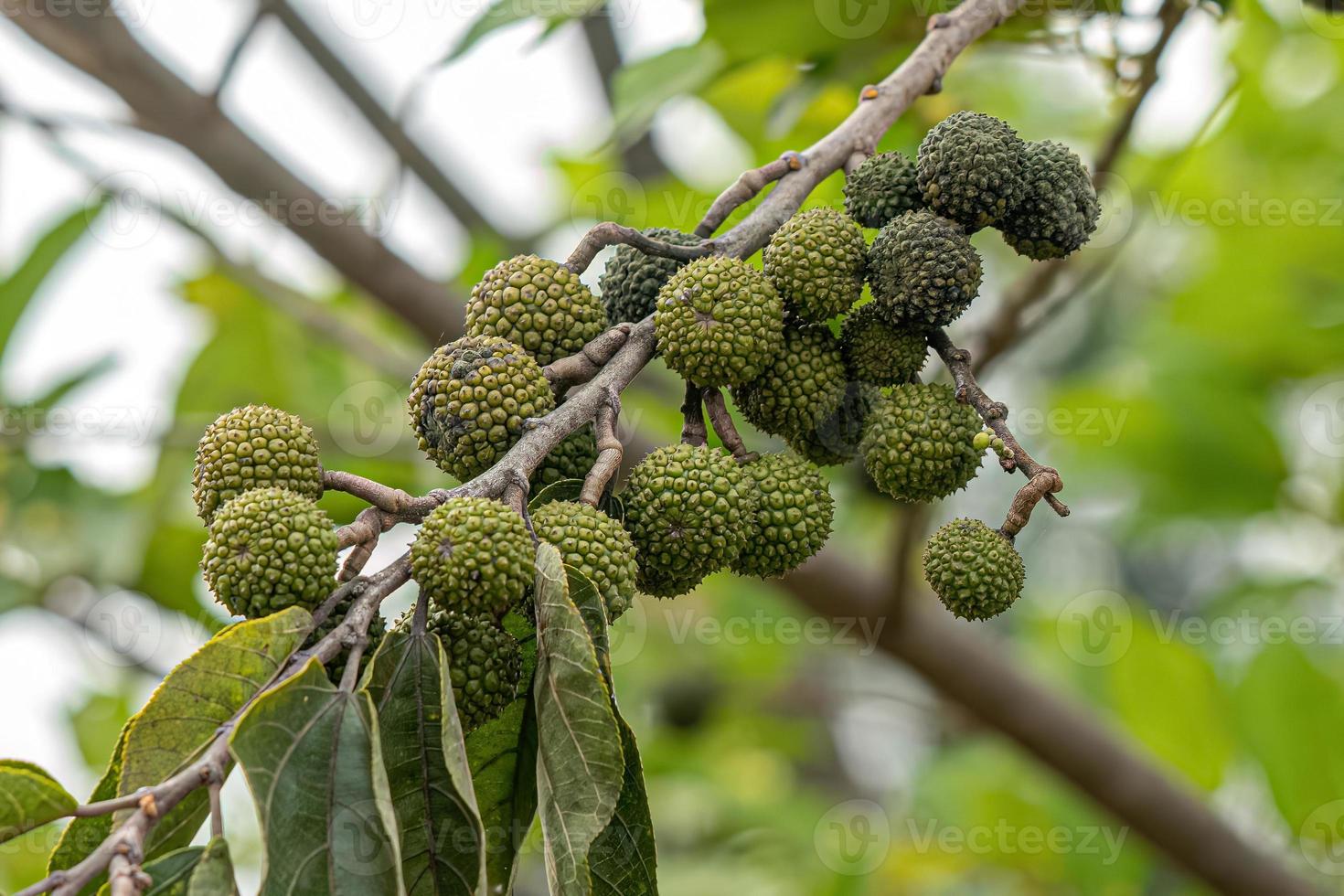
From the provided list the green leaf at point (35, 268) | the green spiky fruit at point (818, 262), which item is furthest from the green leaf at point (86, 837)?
the green leaf at point (35, 268)

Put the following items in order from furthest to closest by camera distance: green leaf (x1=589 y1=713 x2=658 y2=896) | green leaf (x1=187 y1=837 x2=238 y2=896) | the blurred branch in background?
1. the blurred branch in background
2. green leaf (x1=589 y1=713 x2=658 y2=896)
3. green leaf (x1=187 y1=837 x2=238 y2=896)

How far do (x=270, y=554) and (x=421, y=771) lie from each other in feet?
0.86

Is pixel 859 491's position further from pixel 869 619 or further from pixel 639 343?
pixel 639 343

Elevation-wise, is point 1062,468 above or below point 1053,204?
below

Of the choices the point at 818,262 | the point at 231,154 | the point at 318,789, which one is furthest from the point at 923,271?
the point at 231,154

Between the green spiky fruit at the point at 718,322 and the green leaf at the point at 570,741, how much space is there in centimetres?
28

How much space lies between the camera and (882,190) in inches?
55.6

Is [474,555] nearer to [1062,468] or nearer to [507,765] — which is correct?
[507,765]

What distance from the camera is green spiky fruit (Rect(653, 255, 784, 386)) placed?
4.17 ft

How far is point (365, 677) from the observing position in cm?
107

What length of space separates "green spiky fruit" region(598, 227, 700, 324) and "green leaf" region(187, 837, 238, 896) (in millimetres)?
724

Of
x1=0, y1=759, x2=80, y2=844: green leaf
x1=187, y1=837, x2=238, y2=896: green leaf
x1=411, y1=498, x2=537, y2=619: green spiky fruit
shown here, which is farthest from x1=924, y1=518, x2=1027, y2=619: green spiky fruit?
x1=0, y1=759, x2=80, y2=844: green leaf

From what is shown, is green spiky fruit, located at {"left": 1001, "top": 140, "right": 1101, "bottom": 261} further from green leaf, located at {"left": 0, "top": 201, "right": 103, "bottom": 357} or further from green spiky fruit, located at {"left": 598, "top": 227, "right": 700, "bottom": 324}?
green leaf, located at {"left": 0, "top": 201, "right": 103, "bottom": 357}

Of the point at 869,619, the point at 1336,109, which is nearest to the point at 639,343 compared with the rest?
the point at 869,619
